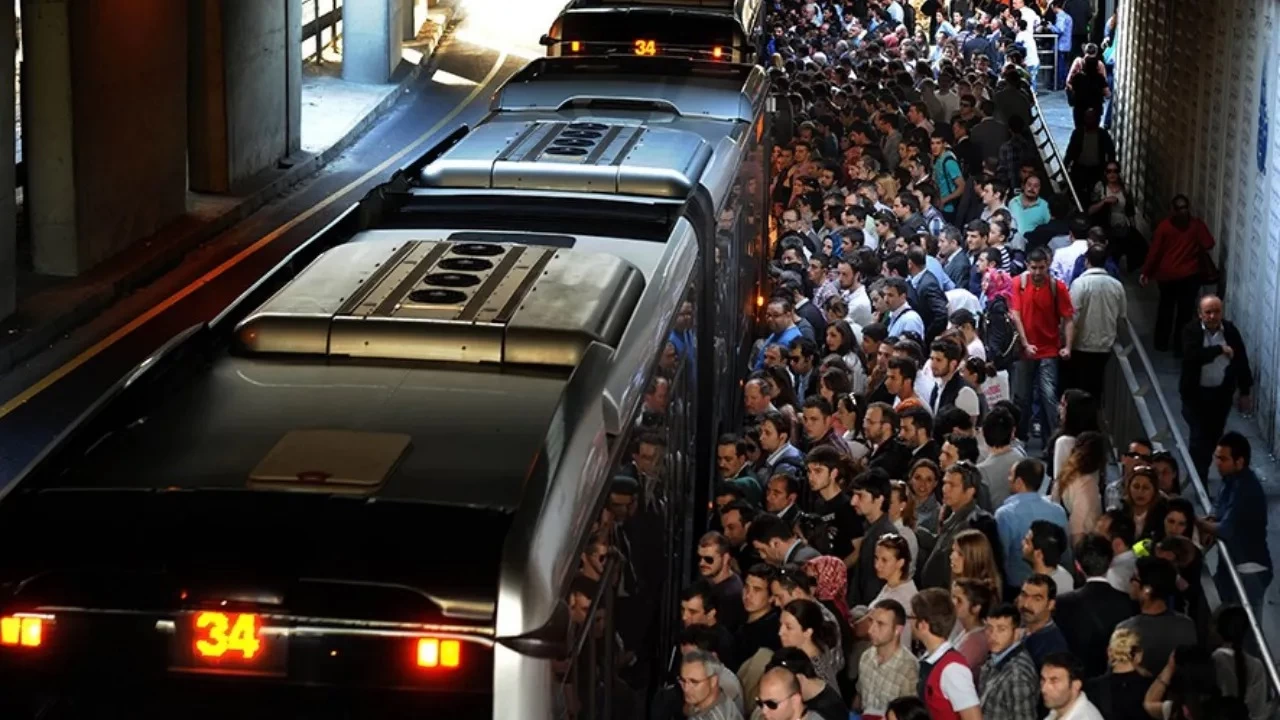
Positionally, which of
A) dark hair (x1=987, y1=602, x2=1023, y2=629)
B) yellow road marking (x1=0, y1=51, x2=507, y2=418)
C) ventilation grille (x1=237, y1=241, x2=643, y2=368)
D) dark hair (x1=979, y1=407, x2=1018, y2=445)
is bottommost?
yellow road marking (x1=0, y1=51, x2=507, y2=418)

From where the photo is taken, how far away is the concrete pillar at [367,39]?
40.6 metres

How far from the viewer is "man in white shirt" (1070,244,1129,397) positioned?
1720 cm

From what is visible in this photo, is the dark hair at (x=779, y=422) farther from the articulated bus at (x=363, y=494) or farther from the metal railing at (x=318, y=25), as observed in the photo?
the metal railing at (x=318, y=25)

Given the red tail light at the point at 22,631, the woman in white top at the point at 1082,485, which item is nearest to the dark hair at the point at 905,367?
the woman in white top at the point at 1082,485

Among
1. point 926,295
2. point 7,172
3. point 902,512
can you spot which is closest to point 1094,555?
point 902,512

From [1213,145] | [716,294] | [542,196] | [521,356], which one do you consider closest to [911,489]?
[716,294]

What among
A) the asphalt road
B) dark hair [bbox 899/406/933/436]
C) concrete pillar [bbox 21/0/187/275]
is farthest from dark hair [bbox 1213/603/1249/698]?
concrete pillar [bbox 21/0/187/275]

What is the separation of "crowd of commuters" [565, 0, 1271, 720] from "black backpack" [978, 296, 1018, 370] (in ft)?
0.07

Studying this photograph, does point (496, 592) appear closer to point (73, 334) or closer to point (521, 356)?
point (521, 356)

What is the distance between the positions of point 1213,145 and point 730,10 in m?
7.07

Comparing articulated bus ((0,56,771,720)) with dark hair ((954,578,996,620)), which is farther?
dark hair ((954,578,996,620))

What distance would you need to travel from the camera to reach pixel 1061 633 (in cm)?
1034

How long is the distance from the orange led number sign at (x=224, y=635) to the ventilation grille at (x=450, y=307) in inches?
77.6

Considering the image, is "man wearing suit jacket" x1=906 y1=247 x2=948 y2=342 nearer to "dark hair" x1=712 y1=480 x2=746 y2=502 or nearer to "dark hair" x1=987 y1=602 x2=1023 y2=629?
"dark hair" x1=712 y1=480 x2=746 y2=502
